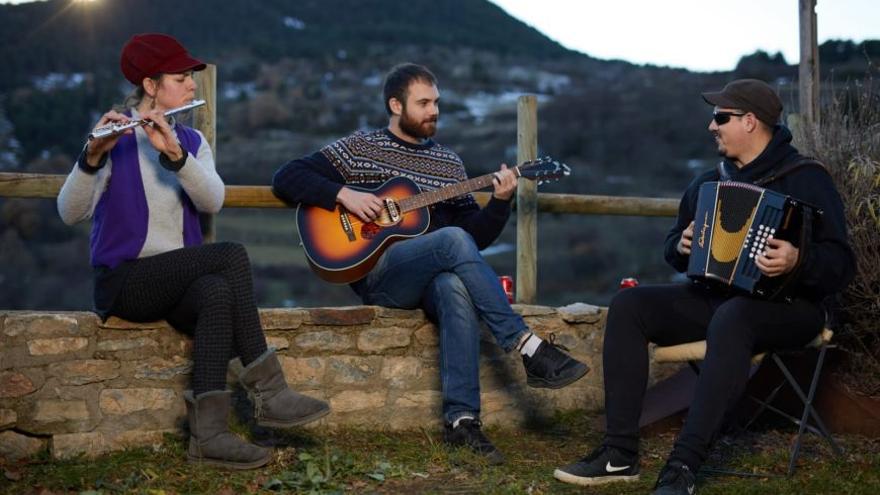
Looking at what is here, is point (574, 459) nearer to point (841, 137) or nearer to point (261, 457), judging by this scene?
point (261, 457)

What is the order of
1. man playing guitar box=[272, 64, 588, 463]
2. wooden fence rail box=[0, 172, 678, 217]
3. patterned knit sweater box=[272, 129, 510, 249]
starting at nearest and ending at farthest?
1. man playing guitar box=[272, 64, 588, 463]
2. wooden fence rail box=[0, 172, 678, 217]
3. patterned knit sweater box=[272, 129, 510, 249]

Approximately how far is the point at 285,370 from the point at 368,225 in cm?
66

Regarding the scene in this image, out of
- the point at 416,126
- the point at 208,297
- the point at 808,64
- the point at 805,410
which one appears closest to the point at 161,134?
the point at 208,297

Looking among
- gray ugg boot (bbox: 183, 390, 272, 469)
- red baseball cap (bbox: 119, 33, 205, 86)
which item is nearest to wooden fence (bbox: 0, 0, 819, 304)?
red baseball cap (bbox: 119, 33, 205, 86)

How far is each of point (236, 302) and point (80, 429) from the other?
850 millimetres

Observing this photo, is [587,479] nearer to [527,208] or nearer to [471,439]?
[471,439]

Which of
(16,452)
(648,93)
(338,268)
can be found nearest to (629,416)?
(338,268)

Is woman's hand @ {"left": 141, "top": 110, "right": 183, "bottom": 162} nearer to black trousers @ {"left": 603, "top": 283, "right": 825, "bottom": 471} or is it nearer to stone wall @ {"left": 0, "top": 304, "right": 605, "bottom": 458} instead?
stone wall @ {"left": 0, "top": 304, "right": 605, "bottom": 458}

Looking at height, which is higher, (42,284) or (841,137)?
(841,137)

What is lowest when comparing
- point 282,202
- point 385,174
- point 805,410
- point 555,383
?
point 805,410

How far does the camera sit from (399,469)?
3.97 m

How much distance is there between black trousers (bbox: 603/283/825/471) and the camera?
3.61m

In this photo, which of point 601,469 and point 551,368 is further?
point 551,368

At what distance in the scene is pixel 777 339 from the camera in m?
3.82
